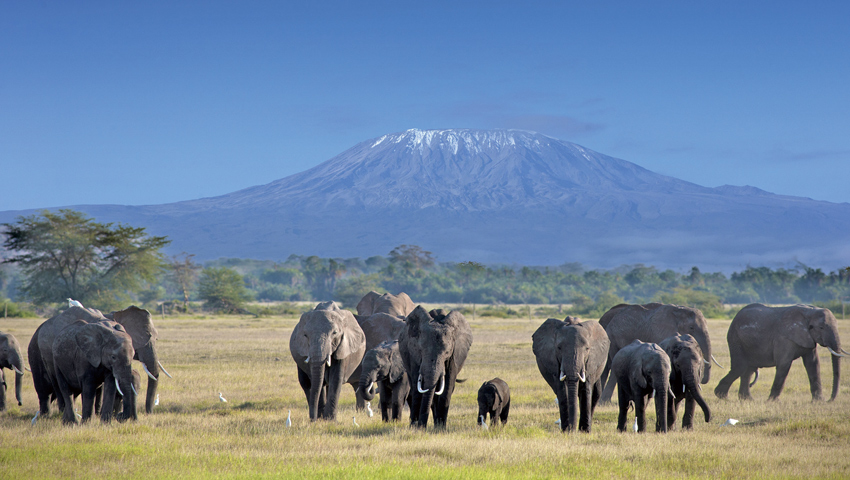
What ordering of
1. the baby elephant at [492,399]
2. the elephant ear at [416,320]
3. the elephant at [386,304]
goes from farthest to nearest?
1. the elephant at [386,304]
2. the baby elephant at [492,399]
3. the elephant ear at [416,320]

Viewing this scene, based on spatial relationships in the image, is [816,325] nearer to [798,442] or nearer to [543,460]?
[798,442]

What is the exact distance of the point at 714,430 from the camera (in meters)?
13.8

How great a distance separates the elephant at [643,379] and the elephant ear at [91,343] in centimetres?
879

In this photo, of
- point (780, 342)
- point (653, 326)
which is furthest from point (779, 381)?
point (653, 326)

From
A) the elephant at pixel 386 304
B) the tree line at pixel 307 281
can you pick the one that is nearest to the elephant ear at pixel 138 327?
the elephant at pixel 386 304

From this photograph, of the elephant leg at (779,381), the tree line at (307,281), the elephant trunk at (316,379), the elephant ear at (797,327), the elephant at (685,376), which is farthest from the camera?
the tree line at (307,281)

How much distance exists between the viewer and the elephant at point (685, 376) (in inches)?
529

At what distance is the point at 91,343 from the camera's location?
12898 mm

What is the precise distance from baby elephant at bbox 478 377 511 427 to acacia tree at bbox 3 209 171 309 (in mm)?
59679

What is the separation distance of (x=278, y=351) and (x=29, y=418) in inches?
662

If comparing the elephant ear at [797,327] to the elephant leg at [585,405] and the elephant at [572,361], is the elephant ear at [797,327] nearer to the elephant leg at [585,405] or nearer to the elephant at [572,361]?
the elephant at [572,361]

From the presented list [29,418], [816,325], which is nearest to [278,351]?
[29,418]

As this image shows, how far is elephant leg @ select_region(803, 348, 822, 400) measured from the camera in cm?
1811

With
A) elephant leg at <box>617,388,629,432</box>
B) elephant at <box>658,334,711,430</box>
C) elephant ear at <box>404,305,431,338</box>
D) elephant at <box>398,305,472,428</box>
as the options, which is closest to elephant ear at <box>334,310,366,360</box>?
elephant at <box>398,305,472,428</box>
